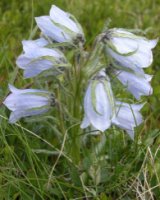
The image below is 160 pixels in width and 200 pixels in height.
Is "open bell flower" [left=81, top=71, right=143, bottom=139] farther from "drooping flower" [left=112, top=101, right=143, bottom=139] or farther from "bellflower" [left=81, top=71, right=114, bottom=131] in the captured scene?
"drooping flower" [left=112, top=101, right=143, bottom=139]

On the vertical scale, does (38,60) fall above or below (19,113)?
above

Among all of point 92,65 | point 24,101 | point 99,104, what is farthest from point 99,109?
point 24,101

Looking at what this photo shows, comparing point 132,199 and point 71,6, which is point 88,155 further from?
point 71,6

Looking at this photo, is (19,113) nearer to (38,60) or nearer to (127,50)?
(38,60)

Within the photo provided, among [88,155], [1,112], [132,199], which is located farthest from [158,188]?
[1,112]

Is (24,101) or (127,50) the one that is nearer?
(127,50)

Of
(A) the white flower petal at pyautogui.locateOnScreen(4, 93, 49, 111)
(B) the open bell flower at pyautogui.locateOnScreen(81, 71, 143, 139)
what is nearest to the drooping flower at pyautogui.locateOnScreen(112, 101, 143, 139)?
(B) the open bell flower at pyautogui.locateOnScreen(81, 71, 143, 139)
